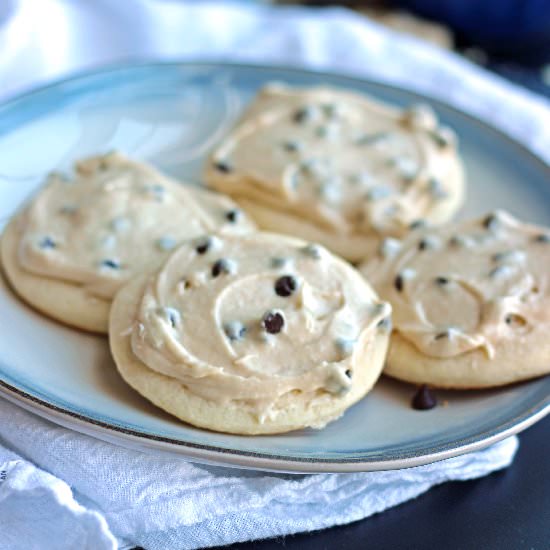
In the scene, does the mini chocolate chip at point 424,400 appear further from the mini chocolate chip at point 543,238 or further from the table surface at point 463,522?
the mini chocolate chip at point 543,238

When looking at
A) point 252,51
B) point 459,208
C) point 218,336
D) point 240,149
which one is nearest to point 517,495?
point 218,336

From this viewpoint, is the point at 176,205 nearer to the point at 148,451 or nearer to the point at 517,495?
the point at 148,451

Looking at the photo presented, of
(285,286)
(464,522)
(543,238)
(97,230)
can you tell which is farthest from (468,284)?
(97,230)

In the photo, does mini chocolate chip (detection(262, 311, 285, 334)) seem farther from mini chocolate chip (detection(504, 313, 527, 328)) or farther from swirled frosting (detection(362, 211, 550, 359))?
mini chocolate chip (detection(504, 313, 527, 328))

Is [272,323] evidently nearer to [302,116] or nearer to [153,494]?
[153,494]

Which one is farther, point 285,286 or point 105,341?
point 105,341

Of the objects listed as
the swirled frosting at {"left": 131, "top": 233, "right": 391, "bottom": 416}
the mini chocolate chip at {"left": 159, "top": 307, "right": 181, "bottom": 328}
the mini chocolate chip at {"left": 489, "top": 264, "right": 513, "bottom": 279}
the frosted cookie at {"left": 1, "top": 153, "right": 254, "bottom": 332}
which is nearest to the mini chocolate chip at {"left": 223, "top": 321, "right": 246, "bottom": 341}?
the swirled frosting at {"left": 131, "top": 233, "right": 391, "bottom": 416}
